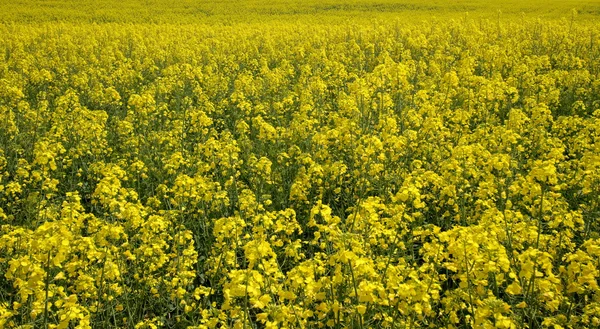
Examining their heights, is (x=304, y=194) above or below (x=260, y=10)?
below

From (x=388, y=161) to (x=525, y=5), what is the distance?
29.3 meters

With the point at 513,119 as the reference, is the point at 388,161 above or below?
below

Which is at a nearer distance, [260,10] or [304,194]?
[304,194]

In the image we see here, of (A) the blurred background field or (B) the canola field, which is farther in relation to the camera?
(A) the blurred background field

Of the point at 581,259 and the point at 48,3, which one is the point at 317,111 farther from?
the point at 48,3

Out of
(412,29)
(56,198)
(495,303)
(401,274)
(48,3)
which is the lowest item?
(56,198)

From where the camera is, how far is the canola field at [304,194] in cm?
315

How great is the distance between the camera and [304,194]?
5.65 metres

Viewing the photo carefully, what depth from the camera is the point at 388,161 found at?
6582mm

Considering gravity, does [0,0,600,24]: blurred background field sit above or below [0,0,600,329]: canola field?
above

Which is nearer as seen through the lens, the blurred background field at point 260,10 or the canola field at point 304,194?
the canola field at point 304,194

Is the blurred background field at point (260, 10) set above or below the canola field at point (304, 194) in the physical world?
above

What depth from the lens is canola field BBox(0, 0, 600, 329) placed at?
10.3 ft

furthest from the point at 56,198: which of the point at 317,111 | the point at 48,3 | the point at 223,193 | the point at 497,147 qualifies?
the point at 48,3
